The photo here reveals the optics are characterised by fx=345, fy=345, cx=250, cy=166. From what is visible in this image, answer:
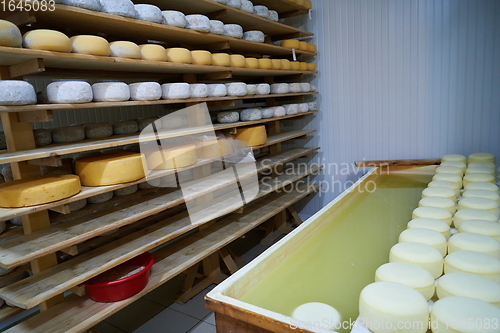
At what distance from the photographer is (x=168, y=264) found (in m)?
2.34

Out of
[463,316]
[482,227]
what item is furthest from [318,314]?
[482,227]

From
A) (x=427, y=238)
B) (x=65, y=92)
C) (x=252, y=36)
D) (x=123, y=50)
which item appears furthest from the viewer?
(x=252, y=36)

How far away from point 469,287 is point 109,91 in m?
1.88

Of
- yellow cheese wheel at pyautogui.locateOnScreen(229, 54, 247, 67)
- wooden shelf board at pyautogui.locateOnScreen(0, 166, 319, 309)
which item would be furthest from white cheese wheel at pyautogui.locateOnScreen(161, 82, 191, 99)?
wooden shelf board at pyautogui.locateOnScreen(0, 166, 319, 309)

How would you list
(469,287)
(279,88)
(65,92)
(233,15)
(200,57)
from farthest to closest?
(279,88) < (233,15) < (200,57) < (65,92) < (469,287)

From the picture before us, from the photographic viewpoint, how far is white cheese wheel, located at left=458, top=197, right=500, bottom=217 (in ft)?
6.47

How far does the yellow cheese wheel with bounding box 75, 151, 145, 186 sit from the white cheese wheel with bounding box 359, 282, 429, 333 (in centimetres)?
140

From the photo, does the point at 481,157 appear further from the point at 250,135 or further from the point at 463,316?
the point at 463,316

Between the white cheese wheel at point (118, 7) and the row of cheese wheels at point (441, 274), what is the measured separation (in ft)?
6.06

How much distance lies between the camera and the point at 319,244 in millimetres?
1875

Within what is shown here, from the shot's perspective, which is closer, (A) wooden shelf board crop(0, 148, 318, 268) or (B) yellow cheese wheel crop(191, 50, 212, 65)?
(A) wooden shelf board crop(0, 148, 318, 268)

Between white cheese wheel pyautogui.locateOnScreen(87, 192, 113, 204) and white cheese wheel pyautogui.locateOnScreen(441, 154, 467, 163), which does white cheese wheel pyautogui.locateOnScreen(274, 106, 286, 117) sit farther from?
white cheese wheel pyautogui.locateOnScreen(87, 192, 113, 204)

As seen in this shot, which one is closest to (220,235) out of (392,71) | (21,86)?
(21,86)

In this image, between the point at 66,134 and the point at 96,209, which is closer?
the point at 66,134
